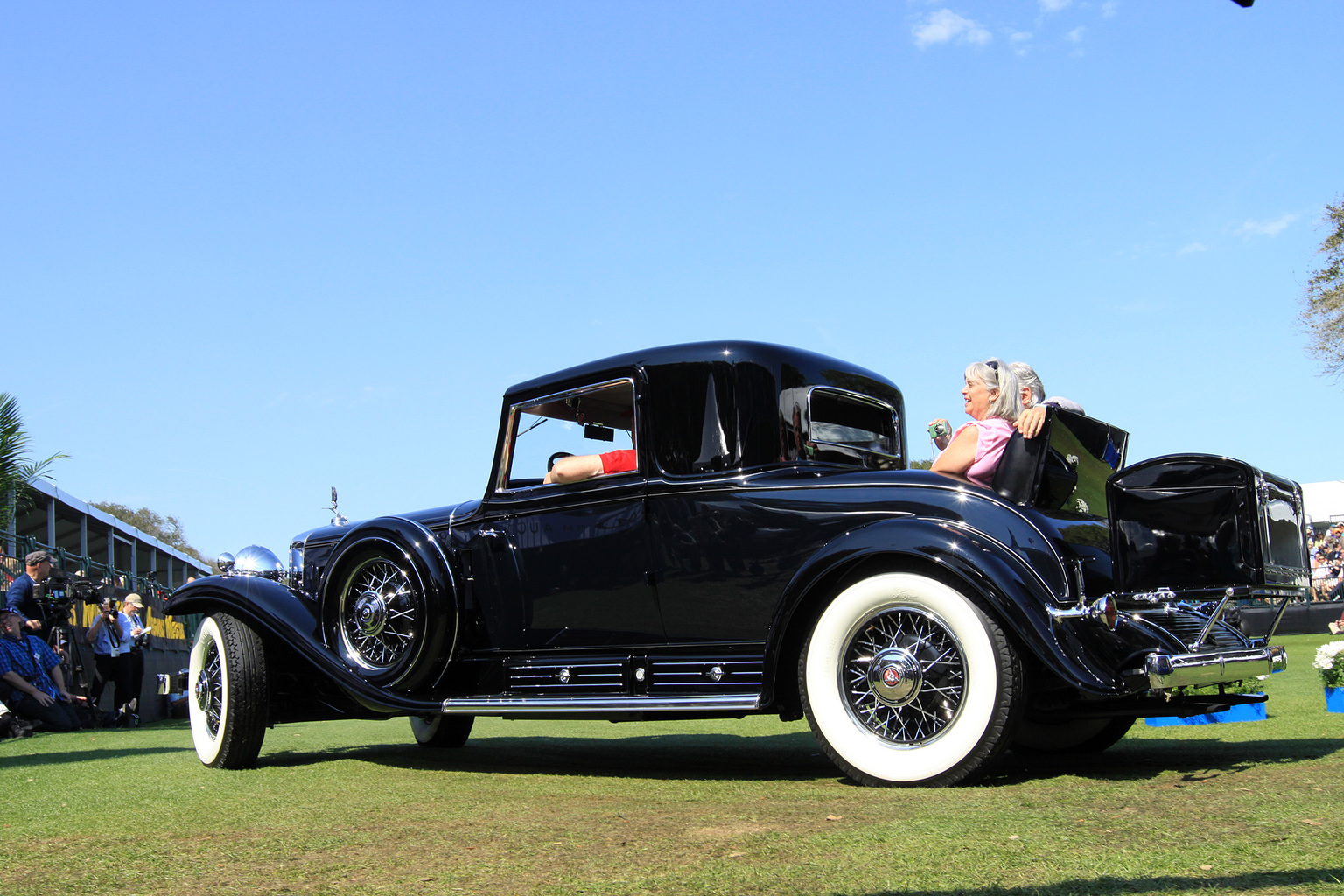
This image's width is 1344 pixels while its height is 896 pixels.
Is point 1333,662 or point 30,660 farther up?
point 30,660

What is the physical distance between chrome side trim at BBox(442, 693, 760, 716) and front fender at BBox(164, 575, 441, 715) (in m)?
0.26

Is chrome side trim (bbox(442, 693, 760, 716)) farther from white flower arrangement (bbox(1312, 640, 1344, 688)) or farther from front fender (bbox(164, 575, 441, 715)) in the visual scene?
white flower arrangement (bbox(1312, 640, 1344, 688))

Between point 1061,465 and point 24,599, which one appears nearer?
point 1061,465

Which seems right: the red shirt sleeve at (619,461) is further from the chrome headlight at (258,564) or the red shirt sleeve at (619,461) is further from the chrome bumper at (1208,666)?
the chrome headlight at (258,564)

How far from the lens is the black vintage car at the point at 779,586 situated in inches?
148

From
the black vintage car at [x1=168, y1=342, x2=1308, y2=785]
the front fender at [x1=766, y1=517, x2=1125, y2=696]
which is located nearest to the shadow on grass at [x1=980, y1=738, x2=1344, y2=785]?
the black vintage car at [x1=168, y1=342, x2=1308, y2=785]

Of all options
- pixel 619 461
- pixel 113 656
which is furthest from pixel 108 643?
pixel 619 461

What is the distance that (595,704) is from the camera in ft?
14.7

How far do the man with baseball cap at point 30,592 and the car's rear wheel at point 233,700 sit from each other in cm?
553

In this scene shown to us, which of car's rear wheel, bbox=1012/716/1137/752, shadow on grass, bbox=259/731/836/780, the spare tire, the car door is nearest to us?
the car door

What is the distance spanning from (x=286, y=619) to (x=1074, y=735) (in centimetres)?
410

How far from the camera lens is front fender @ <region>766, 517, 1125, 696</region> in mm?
3637

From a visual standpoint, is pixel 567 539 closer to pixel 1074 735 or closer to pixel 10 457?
pixel 1074 735

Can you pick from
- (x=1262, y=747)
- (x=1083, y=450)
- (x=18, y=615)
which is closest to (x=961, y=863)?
(x=1083, y=450)
